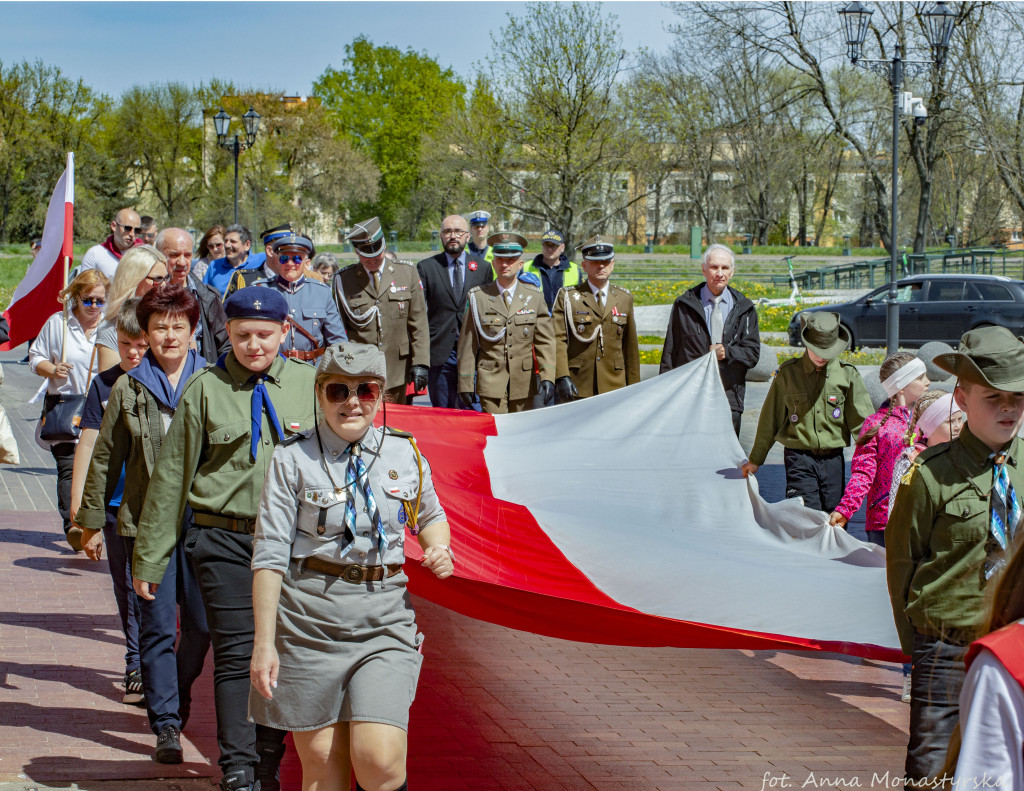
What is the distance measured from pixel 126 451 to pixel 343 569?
1839mm

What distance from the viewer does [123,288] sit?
6129 millimetres

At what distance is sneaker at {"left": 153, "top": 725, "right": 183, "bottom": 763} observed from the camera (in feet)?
15.9

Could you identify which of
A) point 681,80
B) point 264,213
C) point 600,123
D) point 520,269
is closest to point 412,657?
point 520,269

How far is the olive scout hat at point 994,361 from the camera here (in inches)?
142

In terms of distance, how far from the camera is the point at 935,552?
3783 millimetres

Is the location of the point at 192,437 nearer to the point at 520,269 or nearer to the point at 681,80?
the point at 520,269

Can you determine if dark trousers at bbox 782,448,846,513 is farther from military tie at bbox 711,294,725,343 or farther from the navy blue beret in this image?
the navy blue beret

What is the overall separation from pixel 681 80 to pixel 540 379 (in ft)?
155

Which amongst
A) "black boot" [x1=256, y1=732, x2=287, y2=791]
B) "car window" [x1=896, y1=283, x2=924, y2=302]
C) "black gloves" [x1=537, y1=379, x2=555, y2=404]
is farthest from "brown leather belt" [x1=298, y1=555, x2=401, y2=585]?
"car window" [x1=896, y1=283, x2=924, y2=302]

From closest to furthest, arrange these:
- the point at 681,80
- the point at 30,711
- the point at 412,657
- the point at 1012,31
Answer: the point at 412,657
the point at 30,711
the point at 1012,31
the point at 681,80

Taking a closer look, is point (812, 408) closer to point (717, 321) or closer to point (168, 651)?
point (717, 321)

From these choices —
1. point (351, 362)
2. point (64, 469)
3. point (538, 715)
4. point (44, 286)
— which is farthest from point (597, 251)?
point (351, 362)

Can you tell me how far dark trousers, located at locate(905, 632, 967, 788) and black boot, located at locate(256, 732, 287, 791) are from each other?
195 centimetres

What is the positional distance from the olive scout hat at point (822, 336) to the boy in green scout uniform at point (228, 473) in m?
3.41
